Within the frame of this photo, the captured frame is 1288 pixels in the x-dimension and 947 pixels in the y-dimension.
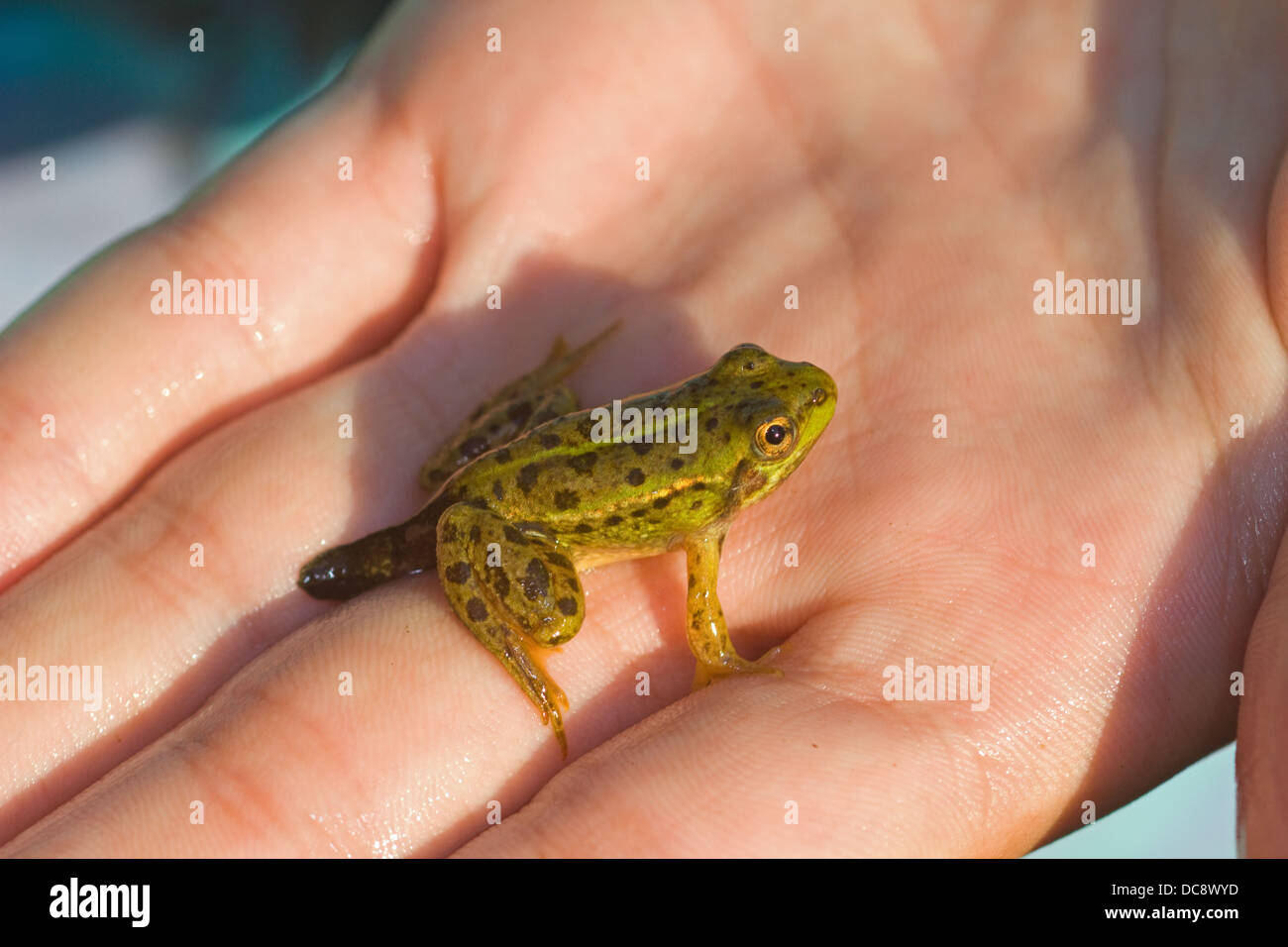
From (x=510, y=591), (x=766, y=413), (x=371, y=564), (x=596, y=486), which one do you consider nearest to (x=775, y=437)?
(x=766, y=413)

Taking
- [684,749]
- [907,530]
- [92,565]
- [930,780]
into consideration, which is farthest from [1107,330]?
[92,565]

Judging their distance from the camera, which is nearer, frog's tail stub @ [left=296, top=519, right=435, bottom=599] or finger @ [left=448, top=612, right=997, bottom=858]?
finger @ [left=448, top=612, right=997, bottom=858]

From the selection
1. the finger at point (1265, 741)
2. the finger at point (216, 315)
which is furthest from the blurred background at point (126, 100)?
the finger at point (1265, 741)

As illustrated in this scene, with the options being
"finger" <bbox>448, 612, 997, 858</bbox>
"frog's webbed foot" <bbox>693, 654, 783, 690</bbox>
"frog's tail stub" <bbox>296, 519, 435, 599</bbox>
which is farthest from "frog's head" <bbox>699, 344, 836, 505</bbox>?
"frog's tail stub" <bbox>296, 519, 435, 599</bbox>

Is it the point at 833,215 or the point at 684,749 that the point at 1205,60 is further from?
the point at 684,749

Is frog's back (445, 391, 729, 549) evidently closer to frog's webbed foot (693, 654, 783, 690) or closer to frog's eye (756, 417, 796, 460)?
frog's eye (756, 417, 796, 460)

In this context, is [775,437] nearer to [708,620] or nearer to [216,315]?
[708,620]
